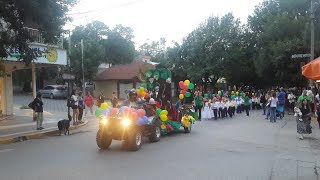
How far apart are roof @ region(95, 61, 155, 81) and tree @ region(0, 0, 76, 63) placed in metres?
29.6

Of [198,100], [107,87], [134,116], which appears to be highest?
[107,87]

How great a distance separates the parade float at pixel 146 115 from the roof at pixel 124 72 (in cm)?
2830

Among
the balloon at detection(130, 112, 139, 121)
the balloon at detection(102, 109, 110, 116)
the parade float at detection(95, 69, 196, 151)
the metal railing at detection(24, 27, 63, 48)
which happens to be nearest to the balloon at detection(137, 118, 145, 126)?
the parade float at detection(95, 69, 196, 151)

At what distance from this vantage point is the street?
9211 mm

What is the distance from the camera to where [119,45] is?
5662 centimetres

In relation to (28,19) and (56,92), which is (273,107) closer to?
(28,19)

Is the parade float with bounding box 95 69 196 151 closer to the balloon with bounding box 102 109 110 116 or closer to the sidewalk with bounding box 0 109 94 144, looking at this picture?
the balloon with bounding box 102 109 110 116

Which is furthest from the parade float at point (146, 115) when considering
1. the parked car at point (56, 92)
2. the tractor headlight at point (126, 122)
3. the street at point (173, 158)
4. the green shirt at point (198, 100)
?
the parked car at point (56, 92)

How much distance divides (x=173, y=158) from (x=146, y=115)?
3.47 m

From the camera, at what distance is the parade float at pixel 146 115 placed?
12.5m

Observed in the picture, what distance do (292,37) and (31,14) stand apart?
94.2ft

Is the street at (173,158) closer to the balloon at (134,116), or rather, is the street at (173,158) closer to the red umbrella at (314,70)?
the balloon at (134,116)

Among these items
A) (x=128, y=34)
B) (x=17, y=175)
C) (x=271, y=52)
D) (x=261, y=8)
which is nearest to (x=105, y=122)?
(x=17, y=175)

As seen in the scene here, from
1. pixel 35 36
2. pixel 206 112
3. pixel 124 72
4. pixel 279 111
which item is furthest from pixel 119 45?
pixel 35 36
